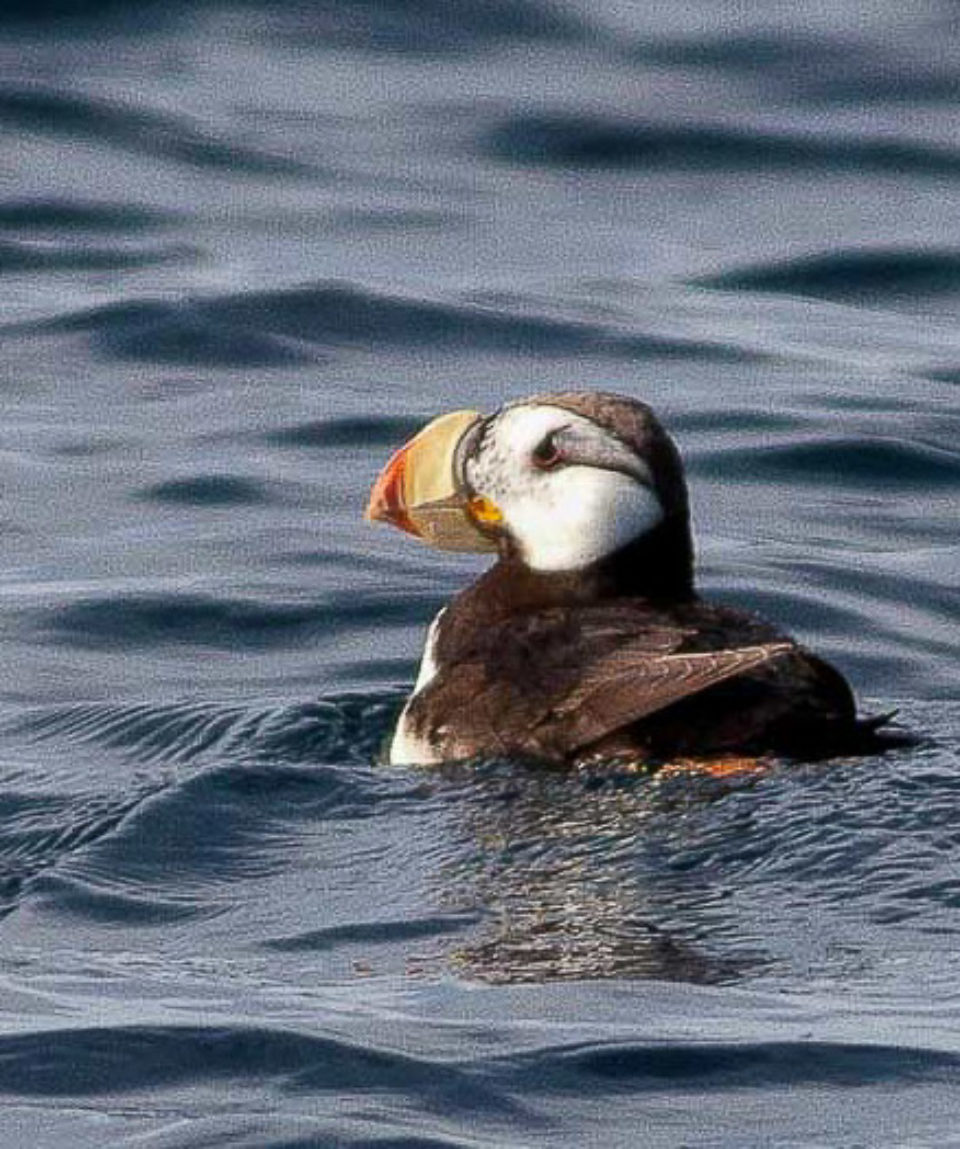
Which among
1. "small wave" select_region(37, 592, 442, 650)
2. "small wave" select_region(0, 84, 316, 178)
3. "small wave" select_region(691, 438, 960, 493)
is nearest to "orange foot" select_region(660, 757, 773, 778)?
"small wave" select_region(37, 592, 442, 650)

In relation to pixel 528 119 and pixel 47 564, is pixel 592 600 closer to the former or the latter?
pixel 47 564

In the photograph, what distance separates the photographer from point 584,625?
24.9 ft

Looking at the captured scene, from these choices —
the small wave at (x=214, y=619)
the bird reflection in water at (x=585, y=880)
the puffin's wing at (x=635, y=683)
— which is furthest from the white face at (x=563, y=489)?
the small wave at (x=214, y=619)

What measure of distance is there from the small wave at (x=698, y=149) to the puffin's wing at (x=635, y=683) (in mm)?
9718

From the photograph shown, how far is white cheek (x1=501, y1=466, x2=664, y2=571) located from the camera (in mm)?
7906

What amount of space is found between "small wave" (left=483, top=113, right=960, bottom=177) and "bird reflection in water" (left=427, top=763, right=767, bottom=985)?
31.7 ft

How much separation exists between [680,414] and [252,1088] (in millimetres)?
7251

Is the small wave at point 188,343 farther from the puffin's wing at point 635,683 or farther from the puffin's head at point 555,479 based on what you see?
the puffin's wing at point 635,683

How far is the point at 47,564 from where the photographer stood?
10.6 metres

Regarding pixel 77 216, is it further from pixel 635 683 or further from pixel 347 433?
pixel 635 683

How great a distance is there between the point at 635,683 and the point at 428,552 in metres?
3.81

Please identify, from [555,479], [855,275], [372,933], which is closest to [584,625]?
[555,479]

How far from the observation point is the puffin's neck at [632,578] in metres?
7.94

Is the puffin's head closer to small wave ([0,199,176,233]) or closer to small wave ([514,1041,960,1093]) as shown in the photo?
small wave ([514,1041,960,1093])
